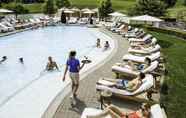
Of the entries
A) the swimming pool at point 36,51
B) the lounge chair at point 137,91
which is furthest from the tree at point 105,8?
the lounge chair at point 137,91

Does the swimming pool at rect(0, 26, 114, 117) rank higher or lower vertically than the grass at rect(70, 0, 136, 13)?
lower

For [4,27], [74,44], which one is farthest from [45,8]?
[74,44]

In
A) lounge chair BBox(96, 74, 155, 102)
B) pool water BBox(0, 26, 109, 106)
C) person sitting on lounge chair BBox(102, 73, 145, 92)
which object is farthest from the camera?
pool water BBox(0, 26, 109, 106)

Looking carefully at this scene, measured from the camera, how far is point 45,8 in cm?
5059

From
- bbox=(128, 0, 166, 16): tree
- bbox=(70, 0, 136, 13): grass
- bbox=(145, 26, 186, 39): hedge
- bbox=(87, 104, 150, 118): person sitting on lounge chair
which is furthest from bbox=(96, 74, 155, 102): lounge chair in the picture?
bbox=(70, 0, 136, 13): grass

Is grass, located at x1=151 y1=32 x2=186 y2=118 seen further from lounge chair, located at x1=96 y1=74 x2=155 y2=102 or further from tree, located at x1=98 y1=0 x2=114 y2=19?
tree, located at x1=98 y1=0 x2=114 y2=19

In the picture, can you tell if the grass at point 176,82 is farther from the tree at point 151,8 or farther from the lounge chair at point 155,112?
the tree at point 151,8

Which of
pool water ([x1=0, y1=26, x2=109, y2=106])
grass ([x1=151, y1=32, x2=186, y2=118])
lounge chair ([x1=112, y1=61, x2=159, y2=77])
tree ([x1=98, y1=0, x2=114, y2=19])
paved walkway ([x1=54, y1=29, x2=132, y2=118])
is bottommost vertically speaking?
pool water ([x1=0, y1=26, x2=109, y2=106])

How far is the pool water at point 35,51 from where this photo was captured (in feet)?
45.0

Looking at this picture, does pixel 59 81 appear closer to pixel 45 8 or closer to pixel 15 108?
pixel 15 108

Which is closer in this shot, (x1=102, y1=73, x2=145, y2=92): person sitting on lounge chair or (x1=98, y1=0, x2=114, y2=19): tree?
(x1=102, y1=73, x2=145, y2=92): person sitting on lounge chair

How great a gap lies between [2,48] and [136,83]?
592 inches

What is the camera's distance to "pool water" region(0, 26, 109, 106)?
45.0 ft

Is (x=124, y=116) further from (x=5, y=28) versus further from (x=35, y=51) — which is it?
(x=5, y=28)
